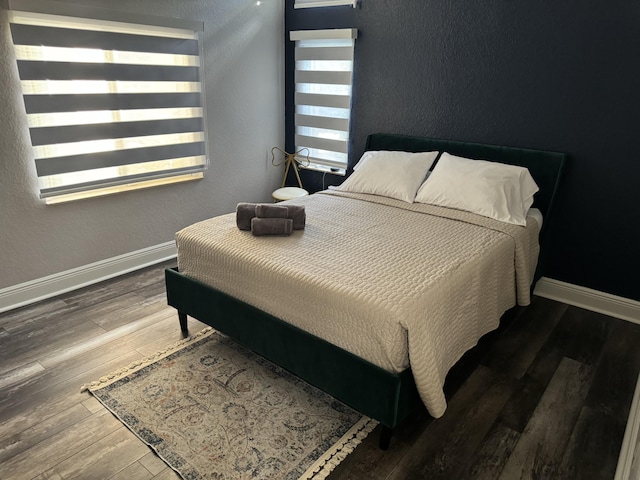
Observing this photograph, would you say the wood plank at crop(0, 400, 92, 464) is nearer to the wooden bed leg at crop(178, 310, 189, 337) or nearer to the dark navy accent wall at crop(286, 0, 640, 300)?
the wooden bed leg at crop(178, 310, 189, 337)

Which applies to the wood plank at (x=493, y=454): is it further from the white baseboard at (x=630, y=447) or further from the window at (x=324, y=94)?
the window at (x=324, y=94)

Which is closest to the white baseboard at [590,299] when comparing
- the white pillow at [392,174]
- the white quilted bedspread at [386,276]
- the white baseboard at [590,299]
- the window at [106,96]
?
the white baseboard at [590,299]

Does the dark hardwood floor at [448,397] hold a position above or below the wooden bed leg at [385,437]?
below

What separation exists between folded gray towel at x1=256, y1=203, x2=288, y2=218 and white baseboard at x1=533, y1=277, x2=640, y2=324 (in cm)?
195

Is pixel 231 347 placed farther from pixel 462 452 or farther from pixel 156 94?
pixel 156 94

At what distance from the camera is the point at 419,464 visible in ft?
5.85

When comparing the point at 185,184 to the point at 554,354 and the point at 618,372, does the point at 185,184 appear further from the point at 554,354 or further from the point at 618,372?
the point at 618,372

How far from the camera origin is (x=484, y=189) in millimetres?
2846

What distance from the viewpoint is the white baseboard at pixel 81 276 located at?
114 inches

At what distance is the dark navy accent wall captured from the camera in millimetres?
2695

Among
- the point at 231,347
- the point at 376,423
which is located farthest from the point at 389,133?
the point at 376,423

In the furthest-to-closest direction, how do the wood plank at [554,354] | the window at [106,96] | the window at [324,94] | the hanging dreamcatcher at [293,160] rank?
the hanging dreamcatcher at [293,160]
the window at [324,94]
the window at [106,96]
the wood plank at [554,354]

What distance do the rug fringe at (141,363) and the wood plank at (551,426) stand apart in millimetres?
1686

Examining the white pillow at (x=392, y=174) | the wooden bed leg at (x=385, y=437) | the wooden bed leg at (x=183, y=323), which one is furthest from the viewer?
the white pillow at (x=392, y=174)
